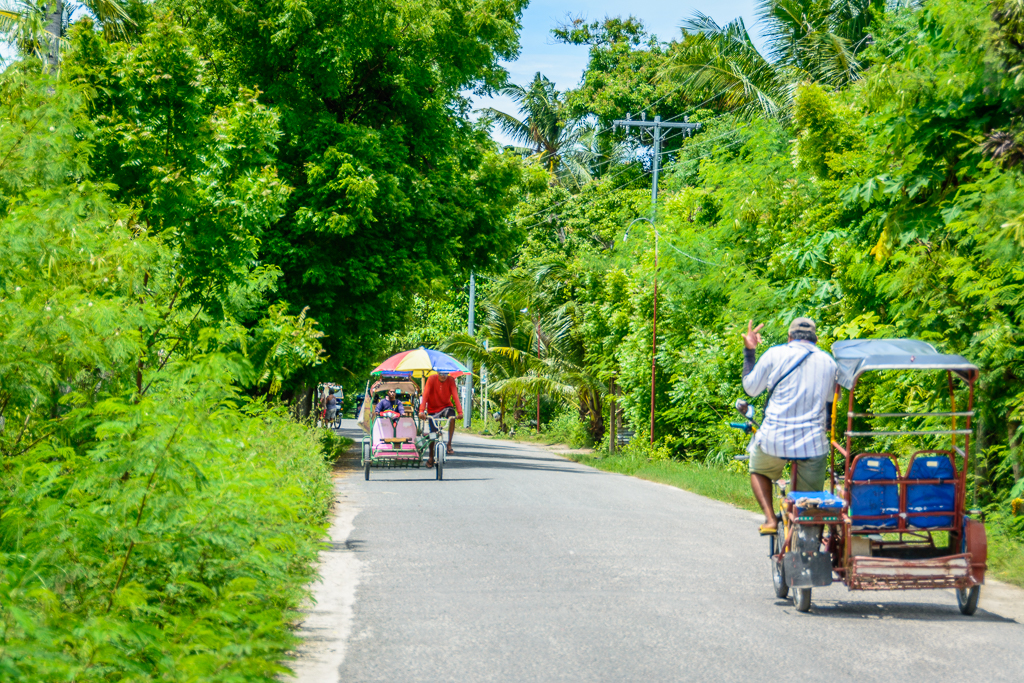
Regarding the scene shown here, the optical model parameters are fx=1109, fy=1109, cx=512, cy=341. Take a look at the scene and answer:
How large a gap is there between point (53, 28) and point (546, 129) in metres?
40.8

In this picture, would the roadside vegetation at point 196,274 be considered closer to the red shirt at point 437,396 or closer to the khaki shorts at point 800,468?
the red shirt at point 437,396

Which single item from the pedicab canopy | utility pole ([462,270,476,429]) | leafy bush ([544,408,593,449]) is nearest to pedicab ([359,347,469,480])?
the pedicab canopy

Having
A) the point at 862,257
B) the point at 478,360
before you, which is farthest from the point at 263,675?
the point at 478,360

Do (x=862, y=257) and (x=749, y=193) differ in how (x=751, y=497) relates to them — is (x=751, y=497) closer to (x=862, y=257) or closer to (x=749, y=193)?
(x=862, y=257)

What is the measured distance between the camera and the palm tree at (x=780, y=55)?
1232 inches

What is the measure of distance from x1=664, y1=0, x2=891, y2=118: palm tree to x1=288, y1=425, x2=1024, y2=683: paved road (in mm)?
21524

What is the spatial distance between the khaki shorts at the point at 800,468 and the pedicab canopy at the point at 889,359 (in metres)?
0.63

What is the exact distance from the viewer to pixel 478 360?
42250mm

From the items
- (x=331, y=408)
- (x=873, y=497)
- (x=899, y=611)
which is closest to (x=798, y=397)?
(x=873, y=497)

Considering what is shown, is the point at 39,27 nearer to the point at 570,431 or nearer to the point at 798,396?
the point at 798,396

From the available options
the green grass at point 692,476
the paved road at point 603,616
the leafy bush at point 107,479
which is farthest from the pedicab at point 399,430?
the leafy bush at point 107,479

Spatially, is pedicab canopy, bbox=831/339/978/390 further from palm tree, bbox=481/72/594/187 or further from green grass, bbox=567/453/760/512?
palm tree, bbox=481/72/594/187

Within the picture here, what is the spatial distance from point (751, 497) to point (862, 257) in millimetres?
3999

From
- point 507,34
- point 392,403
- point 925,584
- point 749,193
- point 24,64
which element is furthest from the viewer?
point 507,34
